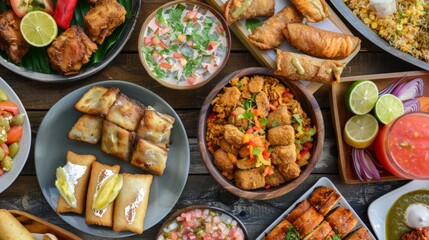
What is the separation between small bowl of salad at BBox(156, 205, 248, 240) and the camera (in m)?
4.11

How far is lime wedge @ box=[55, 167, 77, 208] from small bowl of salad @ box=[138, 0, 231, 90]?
0.93 meters

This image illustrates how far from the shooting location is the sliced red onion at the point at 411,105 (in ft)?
13.8

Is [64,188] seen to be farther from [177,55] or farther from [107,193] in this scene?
[177,55]

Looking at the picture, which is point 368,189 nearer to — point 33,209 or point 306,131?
point 306,131

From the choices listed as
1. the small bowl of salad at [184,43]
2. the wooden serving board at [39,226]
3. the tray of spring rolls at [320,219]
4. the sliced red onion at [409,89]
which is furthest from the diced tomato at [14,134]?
the sliced red onion at [409,89]

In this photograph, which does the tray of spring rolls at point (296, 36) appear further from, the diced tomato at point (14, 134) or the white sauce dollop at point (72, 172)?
the diced tomato at point (14, 134)

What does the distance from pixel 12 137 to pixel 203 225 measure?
1.45 m

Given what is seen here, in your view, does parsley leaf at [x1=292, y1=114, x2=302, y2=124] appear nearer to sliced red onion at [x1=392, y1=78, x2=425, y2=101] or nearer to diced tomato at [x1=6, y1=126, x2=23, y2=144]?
sliced red onion at [x1=392, y1=78, x2=425, y2=101]

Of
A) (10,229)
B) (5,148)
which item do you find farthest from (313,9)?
(10,229)

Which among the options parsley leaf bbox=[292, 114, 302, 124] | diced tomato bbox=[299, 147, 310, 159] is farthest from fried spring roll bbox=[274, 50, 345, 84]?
diced tomato bbox=[299, 147, 310, 159]

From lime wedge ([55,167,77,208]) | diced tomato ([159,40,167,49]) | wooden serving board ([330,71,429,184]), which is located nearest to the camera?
lime wedge ([55,167,77,208])

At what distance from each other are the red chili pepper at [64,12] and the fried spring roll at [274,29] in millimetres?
1234

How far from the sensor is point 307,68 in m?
3.99

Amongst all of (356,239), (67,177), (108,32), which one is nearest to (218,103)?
(108,32)
